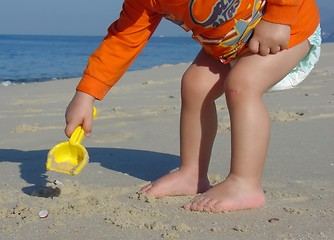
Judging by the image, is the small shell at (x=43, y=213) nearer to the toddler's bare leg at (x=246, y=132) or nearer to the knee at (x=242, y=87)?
the toddler's bare leg at (x=246, y=132)

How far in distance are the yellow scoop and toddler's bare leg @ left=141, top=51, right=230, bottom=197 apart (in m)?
0.34

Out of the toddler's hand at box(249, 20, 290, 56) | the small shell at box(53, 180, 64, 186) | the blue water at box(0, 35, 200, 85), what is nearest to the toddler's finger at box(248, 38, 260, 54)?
the toddler's hand at box(249, 20, 290, 56)

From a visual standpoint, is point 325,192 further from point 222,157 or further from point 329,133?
point 329,133

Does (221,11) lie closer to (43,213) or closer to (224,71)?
(224,71)

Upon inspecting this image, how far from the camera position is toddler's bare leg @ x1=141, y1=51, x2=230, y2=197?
2.22 metres

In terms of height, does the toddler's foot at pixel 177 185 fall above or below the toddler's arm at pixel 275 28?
below

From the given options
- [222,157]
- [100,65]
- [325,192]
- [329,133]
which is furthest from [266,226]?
[329,133]

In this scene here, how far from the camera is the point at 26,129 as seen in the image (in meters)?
3.52

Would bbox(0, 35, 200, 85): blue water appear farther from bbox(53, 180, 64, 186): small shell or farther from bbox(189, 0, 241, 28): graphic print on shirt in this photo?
bbox(189, 0, 241, 28): graphic print on shirt

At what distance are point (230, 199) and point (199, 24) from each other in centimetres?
59

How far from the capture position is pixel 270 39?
6.71 ft

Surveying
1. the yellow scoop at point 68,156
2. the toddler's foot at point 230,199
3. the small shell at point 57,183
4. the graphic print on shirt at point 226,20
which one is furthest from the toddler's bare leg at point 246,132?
the small shell at point 57,183

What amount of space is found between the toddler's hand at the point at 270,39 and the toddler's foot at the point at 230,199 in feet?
1.43

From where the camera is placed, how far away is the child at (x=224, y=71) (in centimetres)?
201
